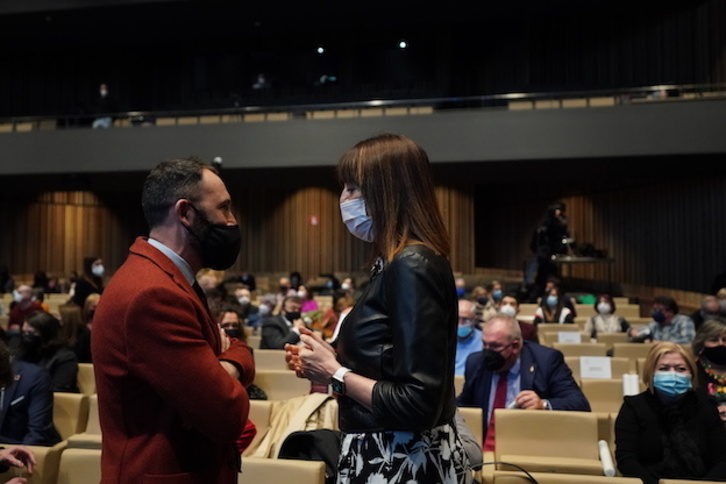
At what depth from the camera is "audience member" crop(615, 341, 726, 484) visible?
10.9 ft

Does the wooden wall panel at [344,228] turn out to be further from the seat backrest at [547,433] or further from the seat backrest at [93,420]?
the seat backrest at [93,420]

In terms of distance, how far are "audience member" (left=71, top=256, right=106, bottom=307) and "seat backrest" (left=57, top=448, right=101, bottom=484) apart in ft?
18.1

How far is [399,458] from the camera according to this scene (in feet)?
4.99

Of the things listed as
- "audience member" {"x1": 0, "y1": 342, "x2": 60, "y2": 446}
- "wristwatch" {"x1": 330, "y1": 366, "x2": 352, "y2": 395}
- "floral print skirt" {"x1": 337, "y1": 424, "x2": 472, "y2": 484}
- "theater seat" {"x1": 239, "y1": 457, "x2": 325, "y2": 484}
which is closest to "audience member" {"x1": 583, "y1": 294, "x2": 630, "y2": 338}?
"audience member" {"x1": 0, "y1": 342, "x2": 60, "y2": 446}

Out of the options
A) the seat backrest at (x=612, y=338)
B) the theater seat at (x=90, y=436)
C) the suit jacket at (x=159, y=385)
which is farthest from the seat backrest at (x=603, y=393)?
the suit jacket at (x=159, y=385)

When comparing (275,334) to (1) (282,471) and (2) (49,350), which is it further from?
(1) (282,471)

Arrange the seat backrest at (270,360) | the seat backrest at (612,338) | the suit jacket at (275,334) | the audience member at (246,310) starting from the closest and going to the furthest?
the seat backrest at (270,360), the suit jacket at (275,334), the seat backrest at (612,338), the audience member at (246,310)

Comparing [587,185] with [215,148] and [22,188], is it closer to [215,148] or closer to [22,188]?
[215,148]

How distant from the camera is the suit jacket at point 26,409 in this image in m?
3.95

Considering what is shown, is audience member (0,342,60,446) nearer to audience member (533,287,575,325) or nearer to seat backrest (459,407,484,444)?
seat backrest (459,407,484,444)

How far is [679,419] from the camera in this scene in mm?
3432

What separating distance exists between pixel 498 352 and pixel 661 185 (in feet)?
43.8

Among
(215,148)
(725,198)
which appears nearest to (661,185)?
(725,198)

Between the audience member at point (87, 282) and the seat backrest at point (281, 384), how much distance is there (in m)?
3.47
